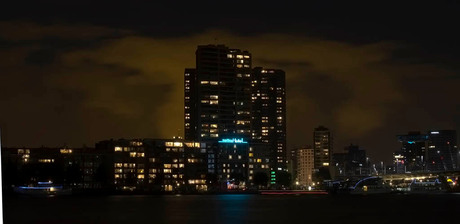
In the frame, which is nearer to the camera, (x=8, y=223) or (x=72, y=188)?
(x=8, y=223)

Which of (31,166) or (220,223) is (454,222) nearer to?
(220,223)

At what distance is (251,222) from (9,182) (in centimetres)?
13231

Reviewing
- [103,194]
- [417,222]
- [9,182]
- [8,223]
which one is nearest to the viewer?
[8,223]

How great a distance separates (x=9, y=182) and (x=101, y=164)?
1155 inches

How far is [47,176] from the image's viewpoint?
184625mm

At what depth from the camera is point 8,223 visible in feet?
200

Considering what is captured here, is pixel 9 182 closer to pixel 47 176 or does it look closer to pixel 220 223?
pixel 47 176

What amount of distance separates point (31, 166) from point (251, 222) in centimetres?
14030

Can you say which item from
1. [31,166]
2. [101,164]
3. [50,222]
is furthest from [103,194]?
[50,222]

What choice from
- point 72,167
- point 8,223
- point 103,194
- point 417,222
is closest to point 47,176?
point 72,167

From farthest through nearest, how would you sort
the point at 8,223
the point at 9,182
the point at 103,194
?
the point at 103,194
the point at 9,182
the point at 8,223

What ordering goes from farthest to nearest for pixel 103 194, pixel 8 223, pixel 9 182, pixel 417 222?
1. pixel 103 194
2. pixel 9 182
3. pixel 417 222
4. pixel 8 223

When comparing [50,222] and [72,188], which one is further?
[72,188]

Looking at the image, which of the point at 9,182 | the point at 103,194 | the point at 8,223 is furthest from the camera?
the point at 103,194
